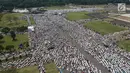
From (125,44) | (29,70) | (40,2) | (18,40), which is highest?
(40,2)

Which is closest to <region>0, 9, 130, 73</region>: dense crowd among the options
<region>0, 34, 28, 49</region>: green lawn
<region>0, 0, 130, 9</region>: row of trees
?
<region>0, 34, 28, 49</region>: green lawn

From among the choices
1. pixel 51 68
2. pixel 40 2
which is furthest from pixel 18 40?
pixel 40 2

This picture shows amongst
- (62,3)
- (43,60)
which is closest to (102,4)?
(62,3)

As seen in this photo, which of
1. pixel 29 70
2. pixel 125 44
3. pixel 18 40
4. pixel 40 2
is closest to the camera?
pixel 29 70

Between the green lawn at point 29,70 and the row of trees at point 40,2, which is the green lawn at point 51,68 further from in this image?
the row of trees at point 40,2

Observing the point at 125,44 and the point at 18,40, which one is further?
the point at 18,40

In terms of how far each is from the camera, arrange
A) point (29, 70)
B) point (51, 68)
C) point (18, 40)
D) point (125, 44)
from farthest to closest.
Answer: point (18, 40) → point (125, 44) → point (51, 68) → point (29, 70)

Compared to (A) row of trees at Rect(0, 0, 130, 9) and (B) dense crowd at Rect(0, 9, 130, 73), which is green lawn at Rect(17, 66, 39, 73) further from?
(A) row of trees at Rect(0, 0, 130, 9)

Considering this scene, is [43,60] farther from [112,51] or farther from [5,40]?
[5,40]

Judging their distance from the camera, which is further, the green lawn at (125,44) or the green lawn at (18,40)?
the green lawn at (18,40)

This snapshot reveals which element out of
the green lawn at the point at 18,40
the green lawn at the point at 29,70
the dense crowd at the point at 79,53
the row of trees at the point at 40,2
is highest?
the row of trees at the point at 40,2

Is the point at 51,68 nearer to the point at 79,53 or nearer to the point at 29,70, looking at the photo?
the point at 29,70

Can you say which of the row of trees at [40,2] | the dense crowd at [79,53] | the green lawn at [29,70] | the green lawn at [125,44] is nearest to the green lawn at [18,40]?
the dense crowd at [79,53]
